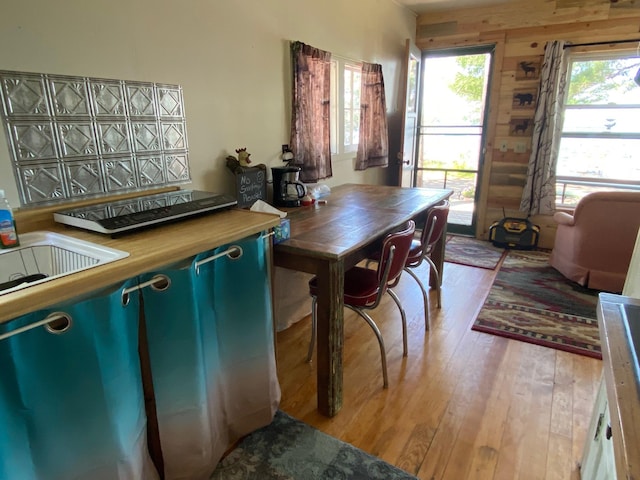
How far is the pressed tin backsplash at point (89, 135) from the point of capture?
139 cm

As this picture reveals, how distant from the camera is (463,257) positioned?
402cm

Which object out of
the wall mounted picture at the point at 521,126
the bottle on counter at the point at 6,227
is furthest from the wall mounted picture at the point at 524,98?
the bottle on counter at the point at 6,227

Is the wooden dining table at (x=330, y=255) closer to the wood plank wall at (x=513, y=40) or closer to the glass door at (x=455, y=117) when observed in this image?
the wood plank wall at (x=513, y=40)

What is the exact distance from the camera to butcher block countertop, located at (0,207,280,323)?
0.92 metres

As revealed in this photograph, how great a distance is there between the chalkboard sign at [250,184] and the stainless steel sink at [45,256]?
0.99 meters

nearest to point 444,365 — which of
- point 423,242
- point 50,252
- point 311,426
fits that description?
point 423,242

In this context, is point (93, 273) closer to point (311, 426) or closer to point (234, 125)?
point (311, 426)

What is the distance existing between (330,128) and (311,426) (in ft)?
7.18

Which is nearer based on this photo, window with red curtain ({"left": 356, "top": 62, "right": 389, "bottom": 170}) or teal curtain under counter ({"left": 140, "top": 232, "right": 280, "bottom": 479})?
teal curtain under counter ({"left": 140, "top": 232, "right": 280, "bottom": 479})

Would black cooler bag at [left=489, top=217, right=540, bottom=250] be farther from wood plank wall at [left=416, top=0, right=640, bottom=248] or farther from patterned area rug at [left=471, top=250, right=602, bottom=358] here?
patterned area rug at [left=471, top=250, right=602, bottom=358]

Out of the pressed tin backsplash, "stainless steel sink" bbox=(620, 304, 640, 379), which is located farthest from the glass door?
"stainless steel sink" bbox=(620, 304, 640, 379)

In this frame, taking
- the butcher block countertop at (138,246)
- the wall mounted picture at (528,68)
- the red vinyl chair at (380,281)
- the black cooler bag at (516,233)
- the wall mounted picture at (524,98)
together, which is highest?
the wall mounted picture at (528,68)

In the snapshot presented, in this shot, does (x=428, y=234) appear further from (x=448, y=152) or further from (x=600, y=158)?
(x=448, y=152)

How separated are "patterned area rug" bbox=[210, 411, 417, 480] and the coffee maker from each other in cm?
126
